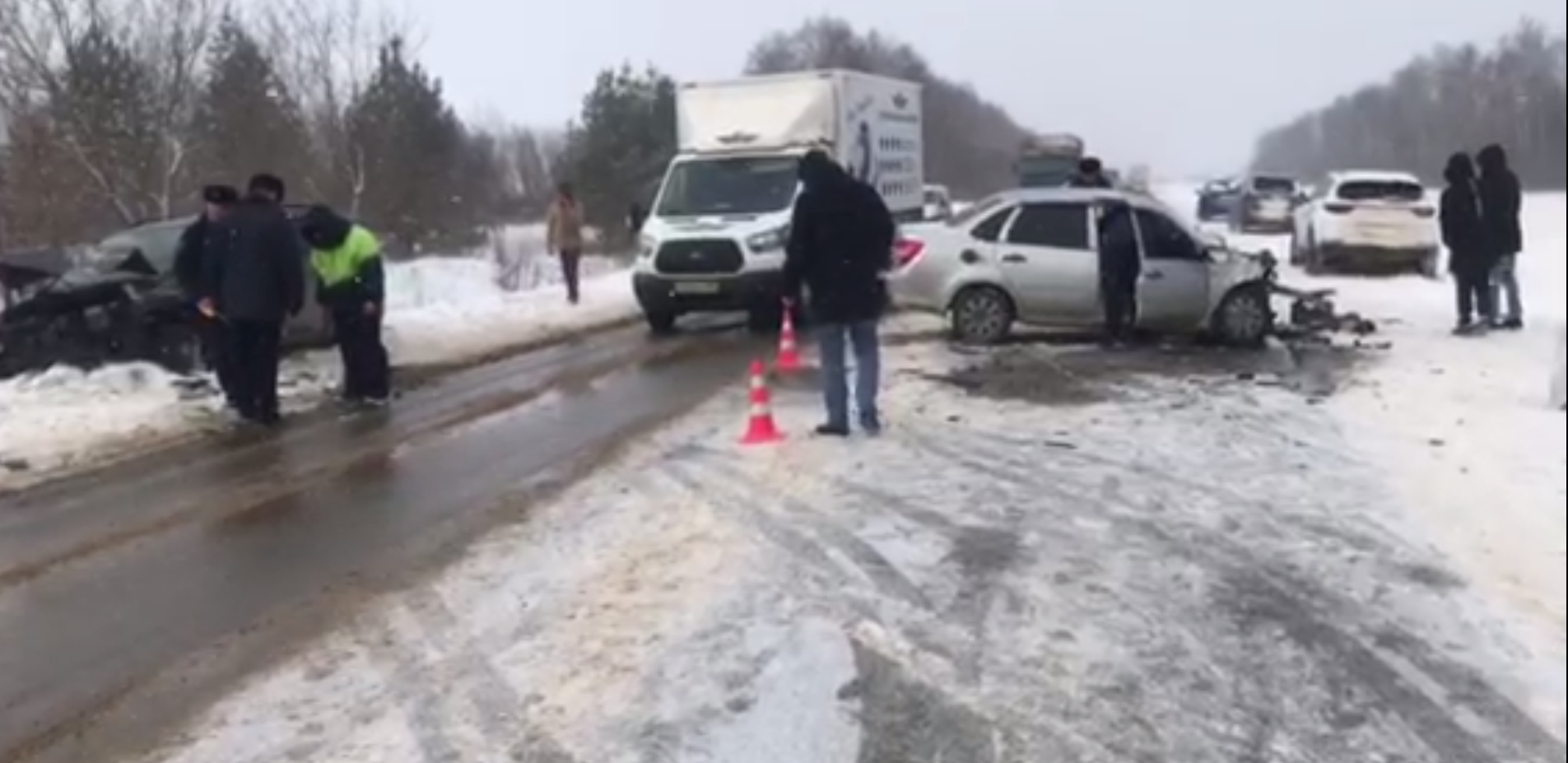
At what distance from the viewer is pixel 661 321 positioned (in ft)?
66.5

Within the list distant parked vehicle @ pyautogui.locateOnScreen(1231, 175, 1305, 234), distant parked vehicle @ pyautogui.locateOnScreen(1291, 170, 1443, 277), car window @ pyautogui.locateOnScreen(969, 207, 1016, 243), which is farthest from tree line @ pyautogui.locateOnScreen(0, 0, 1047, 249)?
distant parked vehicle @ pyautogui.locateOnScreen(1231, 175, 1305, 234)

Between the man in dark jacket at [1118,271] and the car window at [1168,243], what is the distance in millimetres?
192

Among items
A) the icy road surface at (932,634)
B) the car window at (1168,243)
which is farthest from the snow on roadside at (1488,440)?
the car window at (1168,243)

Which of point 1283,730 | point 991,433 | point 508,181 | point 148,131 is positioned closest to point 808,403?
point 991,433

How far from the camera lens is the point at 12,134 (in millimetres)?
20156

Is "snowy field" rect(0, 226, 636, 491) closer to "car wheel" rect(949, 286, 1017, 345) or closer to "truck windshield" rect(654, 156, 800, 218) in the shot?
"truck windshield" rect(654, 156, 800, 218)

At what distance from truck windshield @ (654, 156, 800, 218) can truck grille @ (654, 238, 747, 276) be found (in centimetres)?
60

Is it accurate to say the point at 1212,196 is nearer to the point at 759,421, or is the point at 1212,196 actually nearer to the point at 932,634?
the point at 759,421

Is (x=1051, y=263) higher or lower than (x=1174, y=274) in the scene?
higher

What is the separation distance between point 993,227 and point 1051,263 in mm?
694

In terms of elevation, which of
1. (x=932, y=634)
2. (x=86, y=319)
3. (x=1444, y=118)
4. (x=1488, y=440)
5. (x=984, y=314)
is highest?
(x=1444, y=118)

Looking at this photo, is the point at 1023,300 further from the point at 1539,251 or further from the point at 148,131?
the point at 148,131

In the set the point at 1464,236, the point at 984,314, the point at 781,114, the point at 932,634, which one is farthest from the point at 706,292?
the point at 932,634

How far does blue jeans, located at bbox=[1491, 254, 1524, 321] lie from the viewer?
54.5ft
